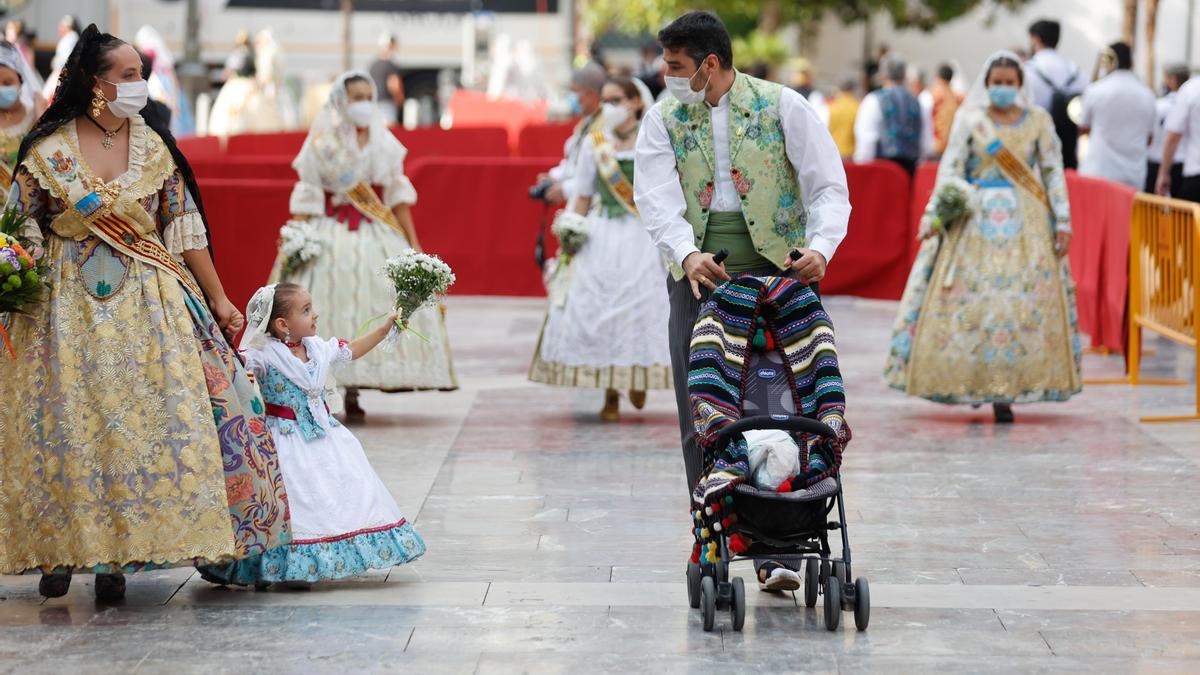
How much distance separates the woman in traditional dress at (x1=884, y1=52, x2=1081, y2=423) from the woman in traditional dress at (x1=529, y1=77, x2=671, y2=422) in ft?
4.56

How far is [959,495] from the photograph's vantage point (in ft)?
26.9

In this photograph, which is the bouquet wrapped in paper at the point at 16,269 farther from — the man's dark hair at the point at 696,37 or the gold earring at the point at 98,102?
the man's dark hair at the point at 696,37

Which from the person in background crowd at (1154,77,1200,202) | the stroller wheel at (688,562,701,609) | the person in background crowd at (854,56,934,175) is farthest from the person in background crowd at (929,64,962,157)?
the stroller wheel at (688,562,701,609)

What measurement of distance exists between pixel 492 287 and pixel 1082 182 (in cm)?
497

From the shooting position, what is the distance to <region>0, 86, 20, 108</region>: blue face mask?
8.55 meters

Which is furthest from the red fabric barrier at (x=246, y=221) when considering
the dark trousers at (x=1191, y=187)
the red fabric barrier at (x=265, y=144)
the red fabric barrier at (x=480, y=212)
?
the red fabric barrier at (x=265, y=144)

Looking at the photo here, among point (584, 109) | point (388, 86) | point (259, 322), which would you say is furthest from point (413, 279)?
point (388, 86)

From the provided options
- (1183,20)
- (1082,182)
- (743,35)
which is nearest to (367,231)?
(1082,182)

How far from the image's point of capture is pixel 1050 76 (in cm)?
1411

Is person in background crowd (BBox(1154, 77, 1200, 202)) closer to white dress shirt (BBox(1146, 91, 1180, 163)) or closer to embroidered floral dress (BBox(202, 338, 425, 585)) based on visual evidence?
white dress shirt (BBox(1146, 91, 1180, 163))

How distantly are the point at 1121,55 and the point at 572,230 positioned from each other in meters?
5.43

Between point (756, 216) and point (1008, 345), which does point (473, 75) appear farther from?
point (756, 216)

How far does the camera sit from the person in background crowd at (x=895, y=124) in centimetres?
1720

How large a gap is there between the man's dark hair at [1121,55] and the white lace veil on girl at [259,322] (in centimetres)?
874
